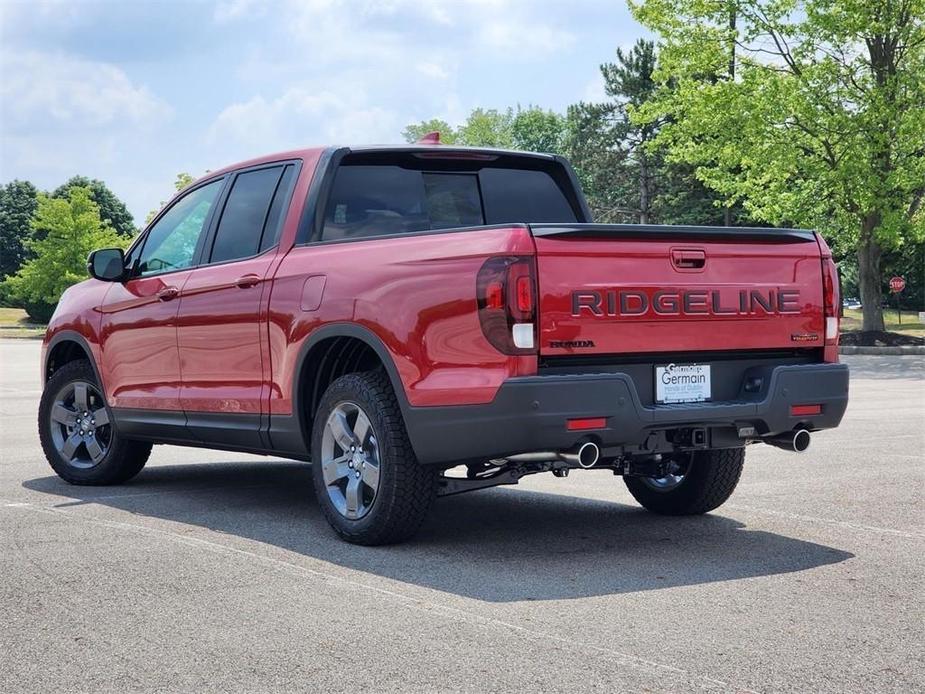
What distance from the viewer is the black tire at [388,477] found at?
6.04 meters

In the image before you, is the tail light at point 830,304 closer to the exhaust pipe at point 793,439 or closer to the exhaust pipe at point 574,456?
the exhaust pipe at point 793,439

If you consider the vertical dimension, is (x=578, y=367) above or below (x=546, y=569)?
above

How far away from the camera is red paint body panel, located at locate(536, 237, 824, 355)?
5.68 metres

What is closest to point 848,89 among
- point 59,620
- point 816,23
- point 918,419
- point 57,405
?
point 816,23

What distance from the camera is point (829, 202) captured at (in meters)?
34.6

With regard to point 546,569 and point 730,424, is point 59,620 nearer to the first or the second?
point 546,569

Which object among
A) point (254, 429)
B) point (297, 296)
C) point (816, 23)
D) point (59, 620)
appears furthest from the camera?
point (816, 23)

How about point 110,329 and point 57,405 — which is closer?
point 110,329

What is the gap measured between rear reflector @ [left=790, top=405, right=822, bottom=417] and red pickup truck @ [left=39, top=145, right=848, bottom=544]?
0.01 metres

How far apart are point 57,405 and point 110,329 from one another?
91cm

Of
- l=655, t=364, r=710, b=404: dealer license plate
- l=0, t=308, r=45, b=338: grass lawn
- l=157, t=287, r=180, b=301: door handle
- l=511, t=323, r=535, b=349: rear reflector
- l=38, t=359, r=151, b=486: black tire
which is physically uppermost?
l=157, t=287, r=180, b=301: door handle

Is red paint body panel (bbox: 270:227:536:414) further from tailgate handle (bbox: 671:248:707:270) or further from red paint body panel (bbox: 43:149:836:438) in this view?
tailgate handle (bbox: 671:248:707:270)

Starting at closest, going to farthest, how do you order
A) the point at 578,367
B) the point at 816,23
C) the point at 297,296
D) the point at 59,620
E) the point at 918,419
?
the point at 59,620 < the point at 578,367 < the point at 297,296 < the point at 918,419 < the point at 816,23

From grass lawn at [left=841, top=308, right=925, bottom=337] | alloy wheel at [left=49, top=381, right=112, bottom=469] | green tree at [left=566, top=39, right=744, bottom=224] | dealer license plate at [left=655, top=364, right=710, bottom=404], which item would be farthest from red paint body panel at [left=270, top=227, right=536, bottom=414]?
green tree at [left=566, top=39, right=744, bottom=224]
